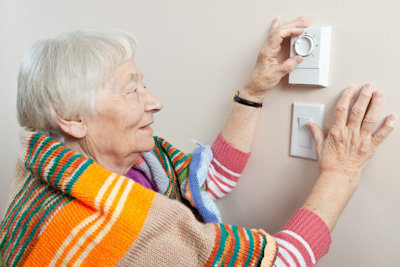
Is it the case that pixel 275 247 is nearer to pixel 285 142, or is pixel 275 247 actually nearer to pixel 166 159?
pixel 285 142

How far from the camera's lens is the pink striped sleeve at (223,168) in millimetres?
969

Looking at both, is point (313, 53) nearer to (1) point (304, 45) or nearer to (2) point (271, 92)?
(1) point (304, 45)

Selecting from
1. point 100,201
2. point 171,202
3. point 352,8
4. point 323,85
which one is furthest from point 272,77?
point 100,201

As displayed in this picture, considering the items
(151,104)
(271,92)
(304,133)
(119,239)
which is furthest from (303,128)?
(119,239)

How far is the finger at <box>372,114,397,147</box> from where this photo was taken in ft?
2.33

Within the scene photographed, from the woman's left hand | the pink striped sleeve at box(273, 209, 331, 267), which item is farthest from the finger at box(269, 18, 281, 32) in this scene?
the pink striped sleeve at box(273, 209, 331, 267)

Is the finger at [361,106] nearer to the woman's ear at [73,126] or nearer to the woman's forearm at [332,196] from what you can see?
the woman's forearm at [332,196]

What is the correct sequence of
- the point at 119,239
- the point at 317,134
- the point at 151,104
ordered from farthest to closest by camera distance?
the point at 151,104 → the point at 317,134 → the point at 119,239

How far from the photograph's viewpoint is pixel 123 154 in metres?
0.91

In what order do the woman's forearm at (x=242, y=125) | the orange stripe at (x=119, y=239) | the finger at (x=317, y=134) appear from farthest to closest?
1. the woman's forearm at (x=242, y=125)
2. the finger at (x=317, y=134)
3. the orange stripe at (x=119, y=239)

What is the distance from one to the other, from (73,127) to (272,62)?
0.51 metres

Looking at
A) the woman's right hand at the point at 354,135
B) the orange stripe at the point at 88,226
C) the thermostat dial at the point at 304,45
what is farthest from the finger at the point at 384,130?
the orange stripe at the point at 88,226

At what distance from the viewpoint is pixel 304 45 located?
79 cm

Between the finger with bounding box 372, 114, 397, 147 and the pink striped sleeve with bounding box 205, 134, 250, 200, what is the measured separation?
0.34 meters
